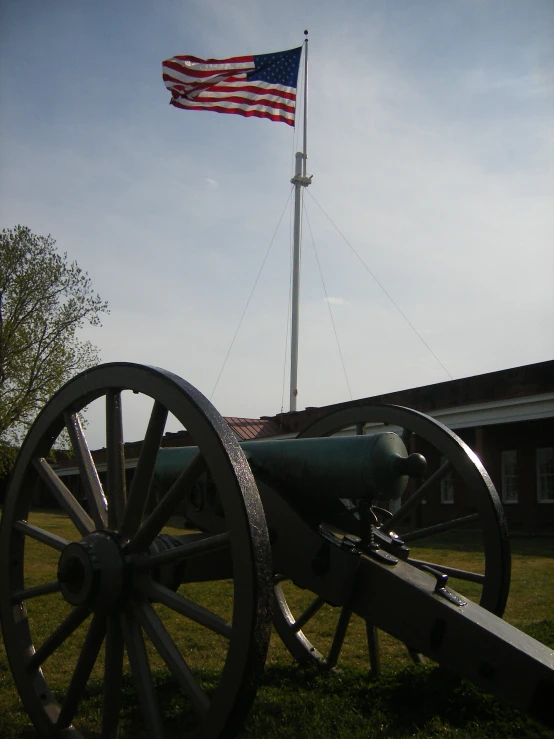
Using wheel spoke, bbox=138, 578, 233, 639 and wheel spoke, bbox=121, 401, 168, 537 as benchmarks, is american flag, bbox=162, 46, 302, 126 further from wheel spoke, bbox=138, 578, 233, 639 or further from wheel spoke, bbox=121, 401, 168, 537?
wheel spoke, bbox=138, 578, 233, 639

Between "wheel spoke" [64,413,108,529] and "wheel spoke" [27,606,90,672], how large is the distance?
385 mm

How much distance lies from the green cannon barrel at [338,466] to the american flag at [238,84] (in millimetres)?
11690

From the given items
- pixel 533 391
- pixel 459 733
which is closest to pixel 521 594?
pixel 459 733

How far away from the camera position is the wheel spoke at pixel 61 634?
10.0 ft

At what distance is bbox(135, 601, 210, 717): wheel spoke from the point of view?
2434 mm

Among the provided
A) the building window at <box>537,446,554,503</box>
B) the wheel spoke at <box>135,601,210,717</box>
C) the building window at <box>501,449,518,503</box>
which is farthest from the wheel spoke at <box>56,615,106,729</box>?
the building window at <box>501,449,518,503</box>

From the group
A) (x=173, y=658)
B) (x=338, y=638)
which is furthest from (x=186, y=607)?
(x=338, y=638)

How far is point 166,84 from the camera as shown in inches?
541

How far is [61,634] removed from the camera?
10.3ft

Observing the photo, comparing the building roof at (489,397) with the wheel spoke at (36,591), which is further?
the building roof at (489,397)

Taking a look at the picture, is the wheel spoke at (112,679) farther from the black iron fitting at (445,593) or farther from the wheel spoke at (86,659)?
the black iron fitting at (445,593)

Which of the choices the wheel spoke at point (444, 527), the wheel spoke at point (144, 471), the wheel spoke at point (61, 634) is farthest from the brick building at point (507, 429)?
the wheel spoke at point (144, 471)

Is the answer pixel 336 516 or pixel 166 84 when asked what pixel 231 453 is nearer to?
pixel 336 516

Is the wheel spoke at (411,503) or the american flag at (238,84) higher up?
the american flag at (238,84)
